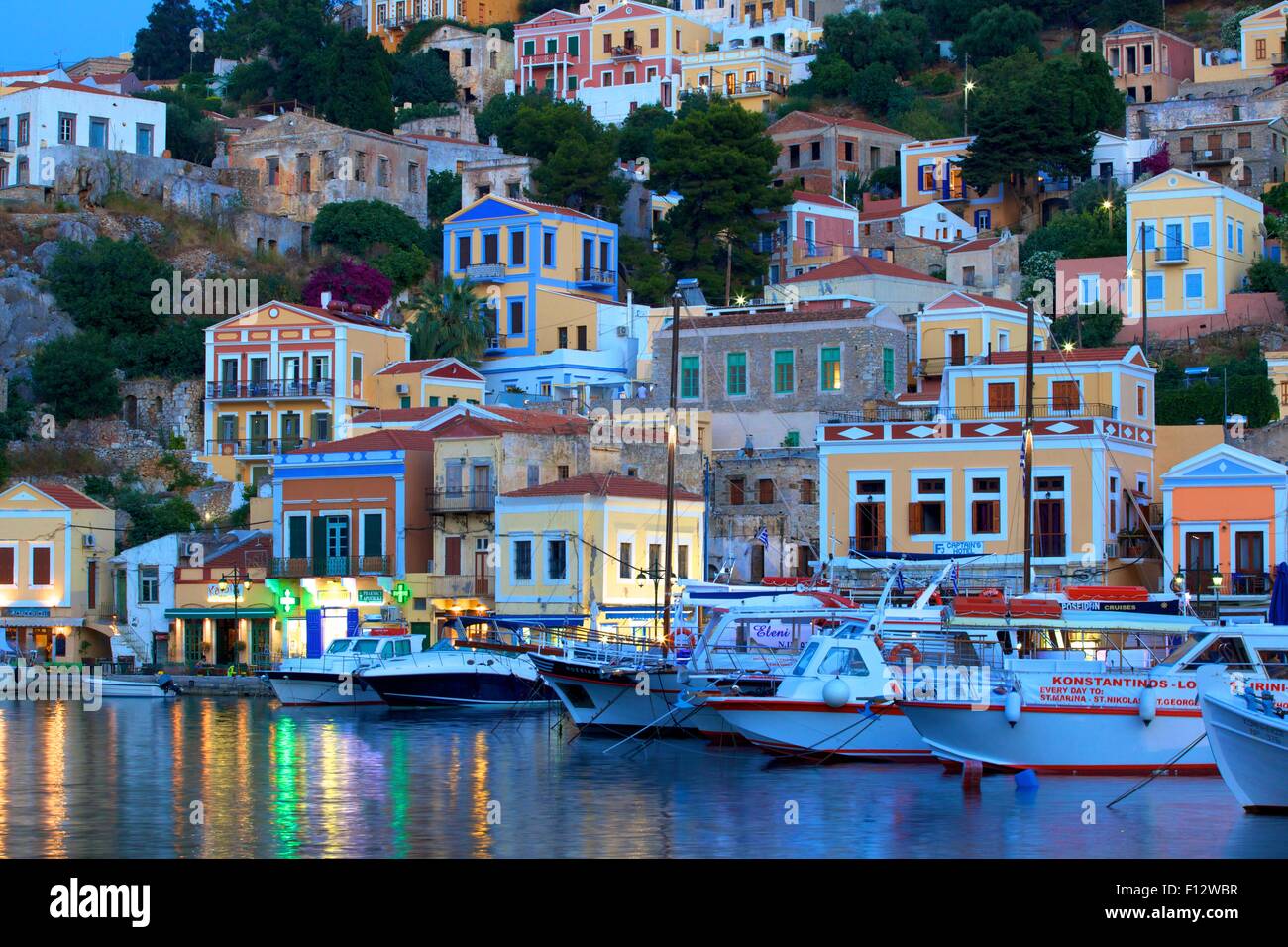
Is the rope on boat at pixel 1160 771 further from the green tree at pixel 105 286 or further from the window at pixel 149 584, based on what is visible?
the green tree at pixel 105 286

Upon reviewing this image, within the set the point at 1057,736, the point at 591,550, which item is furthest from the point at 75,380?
the point at 1057,736

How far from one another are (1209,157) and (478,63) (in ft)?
161

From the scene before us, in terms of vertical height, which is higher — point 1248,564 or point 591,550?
point 591,550

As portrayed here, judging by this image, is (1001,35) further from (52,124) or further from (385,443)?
(385,443)

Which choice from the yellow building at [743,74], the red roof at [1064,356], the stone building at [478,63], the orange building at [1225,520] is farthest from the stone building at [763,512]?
the stone building at [478,63]

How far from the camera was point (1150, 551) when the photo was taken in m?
56.8

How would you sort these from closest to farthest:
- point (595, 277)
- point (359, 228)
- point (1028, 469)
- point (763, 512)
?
1. point (1028, 469)
2. point (763, 512)
3. point (595, 277)
4. point (359, 228)

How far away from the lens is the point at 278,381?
252ft

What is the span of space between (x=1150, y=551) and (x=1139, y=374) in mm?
6182


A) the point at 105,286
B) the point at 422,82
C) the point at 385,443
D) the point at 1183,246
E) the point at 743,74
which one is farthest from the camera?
the point at 422,82

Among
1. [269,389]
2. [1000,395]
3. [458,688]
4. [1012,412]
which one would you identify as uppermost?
[269,389]
